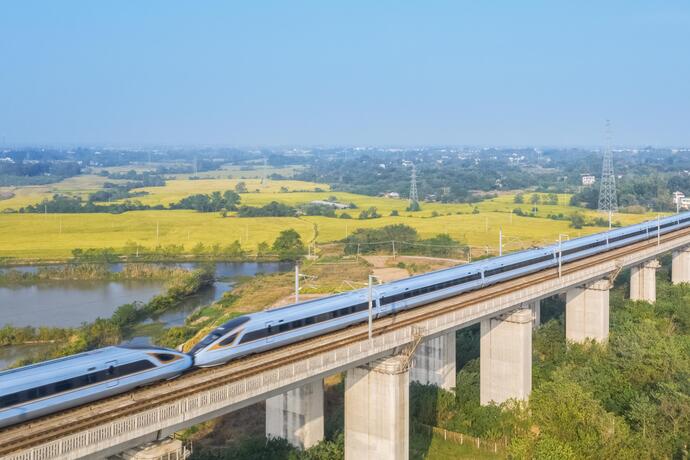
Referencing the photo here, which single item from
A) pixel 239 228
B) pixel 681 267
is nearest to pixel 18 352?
pixel 681 267

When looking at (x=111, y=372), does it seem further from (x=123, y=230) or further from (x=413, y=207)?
(x=413, y=207)

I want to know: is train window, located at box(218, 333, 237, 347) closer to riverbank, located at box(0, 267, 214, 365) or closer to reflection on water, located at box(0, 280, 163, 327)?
riverbank, located at box(0, 267, 214, 365)

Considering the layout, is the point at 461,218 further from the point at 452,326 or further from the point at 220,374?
the point at 220,374

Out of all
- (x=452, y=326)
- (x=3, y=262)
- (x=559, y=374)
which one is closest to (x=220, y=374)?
(x=452, y=326)

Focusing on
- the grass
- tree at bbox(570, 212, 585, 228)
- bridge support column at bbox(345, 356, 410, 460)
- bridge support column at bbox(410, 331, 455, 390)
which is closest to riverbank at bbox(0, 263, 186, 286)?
bridge support column at bbox(410, 331, 455, 390)

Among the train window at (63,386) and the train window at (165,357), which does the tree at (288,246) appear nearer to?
the train window at (165,357)

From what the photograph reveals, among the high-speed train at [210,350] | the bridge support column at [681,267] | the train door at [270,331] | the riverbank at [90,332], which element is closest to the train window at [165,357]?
the high-speed train at [210,350]
